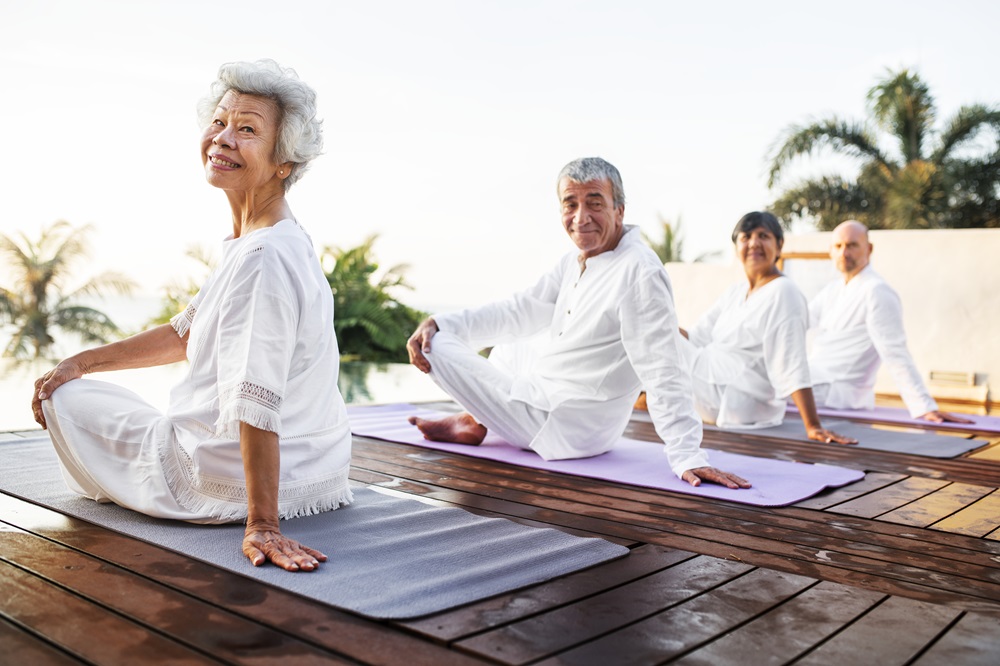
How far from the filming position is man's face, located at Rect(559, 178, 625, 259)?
315 cm

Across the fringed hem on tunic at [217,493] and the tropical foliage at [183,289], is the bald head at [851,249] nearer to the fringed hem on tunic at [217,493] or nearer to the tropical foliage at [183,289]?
the fringed hem on tunic at [217,493]

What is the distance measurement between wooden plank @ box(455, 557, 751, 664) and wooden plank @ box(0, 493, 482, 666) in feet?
0.24

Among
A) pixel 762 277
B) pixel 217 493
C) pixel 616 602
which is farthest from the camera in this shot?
pixel 762 277

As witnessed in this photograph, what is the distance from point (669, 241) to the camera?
670 inches

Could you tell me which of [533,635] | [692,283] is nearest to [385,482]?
[533,635]

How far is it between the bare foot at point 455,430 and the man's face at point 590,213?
877mm

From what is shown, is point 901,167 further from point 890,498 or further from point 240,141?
point 240,141

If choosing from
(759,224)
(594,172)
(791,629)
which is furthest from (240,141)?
(759,224)

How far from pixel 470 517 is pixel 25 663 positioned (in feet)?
3.83

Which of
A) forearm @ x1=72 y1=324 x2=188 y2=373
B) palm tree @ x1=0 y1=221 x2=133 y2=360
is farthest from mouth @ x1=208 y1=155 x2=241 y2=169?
palm tree @ x1=0 y1=221 x2=133 y2=360

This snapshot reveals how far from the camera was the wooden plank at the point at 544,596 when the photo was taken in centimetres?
140

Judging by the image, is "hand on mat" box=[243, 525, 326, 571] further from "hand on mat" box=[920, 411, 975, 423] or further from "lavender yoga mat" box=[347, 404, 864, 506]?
"hand on mat" box=[920, 411, 975, 423]

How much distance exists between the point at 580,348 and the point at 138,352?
65.6 inches

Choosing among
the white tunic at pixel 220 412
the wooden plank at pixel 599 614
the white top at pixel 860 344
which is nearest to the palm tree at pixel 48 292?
the white top at pixel 860 344
